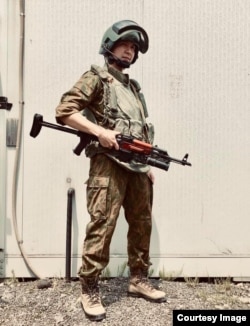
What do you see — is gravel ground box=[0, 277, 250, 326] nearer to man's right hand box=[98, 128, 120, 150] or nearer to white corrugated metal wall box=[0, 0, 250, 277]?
white corrugated metal wall box=[0, 0, 250, 277]

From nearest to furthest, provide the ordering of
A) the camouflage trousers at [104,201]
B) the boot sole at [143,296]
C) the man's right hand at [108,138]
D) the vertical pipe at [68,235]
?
the man's right hand at [108,138] → the camouflage trousers at [104,201] → the boot sole at [143,296] → the vertical pipe at [68,235]

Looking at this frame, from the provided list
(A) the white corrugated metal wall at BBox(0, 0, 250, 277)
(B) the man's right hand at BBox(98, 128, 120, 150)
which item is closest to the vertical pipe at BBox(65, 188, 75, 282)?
(A) the white corrugated metal wall at BBox(0, 0, 250, 277)

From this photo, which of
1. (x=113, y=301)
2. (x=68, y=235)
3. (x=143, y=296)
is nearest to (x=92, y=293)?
(x=113, y=301)

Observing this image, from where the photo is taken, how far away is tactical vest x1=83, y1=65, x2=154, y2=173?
2.67 m

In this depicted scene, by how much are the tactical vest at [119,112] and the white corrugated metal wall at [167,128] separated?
0.67 m

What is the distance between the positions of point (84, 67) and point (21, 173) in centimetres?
91

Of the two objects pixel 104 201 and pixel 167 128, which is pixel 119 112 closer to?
pixel 104 201

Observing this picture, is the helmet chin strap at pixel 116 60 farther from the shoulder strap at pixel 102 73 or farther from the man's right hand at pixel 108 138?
the man's right hand at pixel 108 138

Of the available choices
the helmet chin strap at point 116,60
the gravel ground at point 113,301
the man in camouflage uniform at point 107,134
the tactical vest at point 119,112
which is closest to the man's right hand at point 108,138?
the man in camouflage uniform at point 107,134

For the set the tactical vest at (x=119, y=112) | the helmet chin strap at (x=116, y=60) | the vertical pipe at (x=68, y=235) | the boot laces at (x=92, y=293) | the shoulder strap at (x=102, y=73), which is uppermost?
the helmet chin strap at (x=116, y=60)

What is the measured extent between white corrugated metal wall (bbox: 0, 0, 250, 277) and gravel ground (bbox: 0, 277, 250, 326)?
0.44 ft

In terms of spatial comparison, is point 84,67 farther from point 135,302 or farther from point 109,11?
point 135,302

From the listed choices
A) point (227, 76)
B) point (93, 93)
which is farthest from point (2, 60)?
point (227, 76)

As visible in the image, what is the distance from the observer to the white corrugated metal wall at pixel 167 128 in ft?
11.0
